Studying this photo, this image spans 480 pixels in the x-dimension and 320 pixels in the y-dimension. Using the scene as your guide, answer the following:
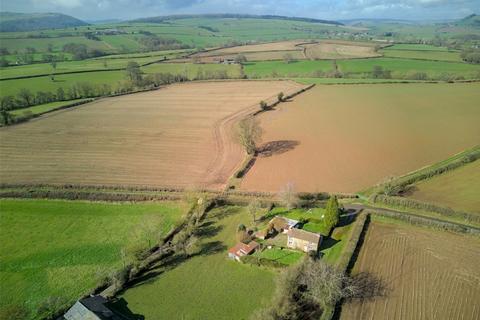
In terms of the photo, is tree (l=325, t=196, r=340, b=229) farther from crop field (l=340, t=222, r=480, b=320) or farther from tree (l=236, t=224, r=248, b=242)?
tree (l=236, t=224, r=248, b=242)

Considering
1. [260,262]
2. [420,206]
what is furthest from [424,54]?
[260,262]

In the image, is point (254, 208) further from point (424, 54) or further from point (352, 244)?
point (424, 54)

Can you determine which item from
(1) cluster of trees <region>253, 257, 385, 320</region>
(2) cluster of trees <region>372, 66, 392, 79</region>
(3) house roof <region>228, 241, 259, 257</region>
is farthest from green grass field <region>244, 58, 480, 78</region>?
(1) cluster of trees <region>253, 257, 385, 320</region>

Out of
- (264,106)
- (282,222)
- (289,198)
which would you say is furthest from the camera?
(264,106)

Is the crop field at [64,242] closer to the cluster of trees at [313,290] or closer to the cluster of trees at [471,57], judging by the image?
the cluster of trees at [313,290]

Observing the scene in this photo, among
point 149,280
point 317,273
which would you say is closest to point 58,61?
point 149,280

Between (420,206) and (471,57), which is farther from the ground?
(471,57)

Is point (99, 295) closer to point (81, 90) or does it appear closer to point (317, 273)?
point (317, 273)
